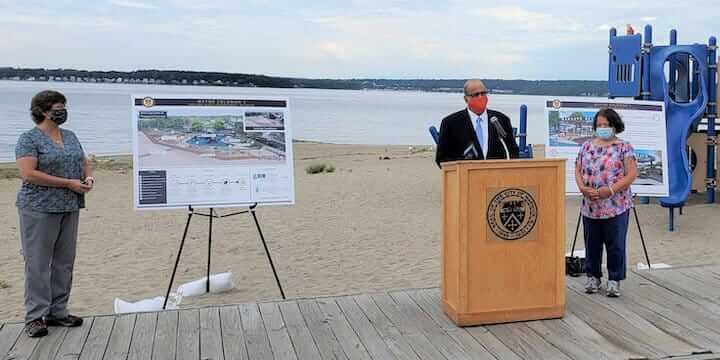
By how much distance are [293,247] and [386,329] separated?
4.66 meters

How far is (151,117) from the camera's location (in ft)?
18.0

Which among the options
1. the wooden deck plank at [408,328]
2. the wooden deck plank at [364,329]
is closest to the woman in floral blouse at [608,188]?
the wooden deck plank at [408,328]

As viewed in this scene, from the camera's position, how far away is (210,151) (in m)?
5.66

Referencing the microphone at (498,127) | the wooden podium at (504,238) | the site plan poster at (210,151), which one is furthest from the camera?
the site plan poster at (210,151)

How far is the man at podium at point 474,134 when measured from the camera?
4969mm

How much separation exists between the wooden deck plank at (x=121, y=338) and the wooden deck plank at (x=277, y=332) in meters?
0.85

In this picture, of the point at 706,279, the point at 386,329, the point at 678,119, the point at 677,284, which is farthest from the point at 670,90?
the point at 386,329

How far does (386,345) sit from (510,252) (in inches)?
39.6

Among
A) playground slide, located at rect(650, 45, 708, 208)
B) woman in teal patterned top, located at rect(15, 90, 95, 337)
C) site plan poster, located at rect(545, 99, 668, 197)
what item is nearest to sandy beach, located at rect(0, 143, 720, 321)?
playground slide, located at rect(650, 45, 708, 208)

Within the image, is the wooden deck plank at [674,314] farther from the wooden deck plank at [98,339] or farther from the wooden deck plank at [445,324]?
the wooden deck plank at [98,339]

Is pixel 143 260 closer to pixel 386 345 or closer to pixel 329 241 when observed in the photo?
pixel 329 241

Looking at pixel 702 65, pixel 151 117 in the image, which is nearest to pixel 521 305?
pixel 151 117

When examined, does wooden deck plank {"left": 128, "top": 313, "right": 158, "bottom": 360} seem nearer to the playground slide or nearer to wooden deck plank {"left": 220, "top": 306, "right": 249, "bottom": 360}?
wooden deck plank {"left": 220, "top": 306, "right": 249, "bottom": 360}

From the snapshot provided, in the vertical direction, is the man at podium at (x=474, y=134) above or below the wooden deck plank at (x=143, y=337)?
above
